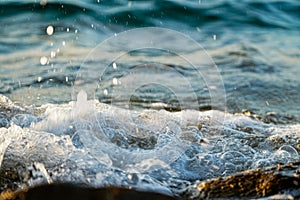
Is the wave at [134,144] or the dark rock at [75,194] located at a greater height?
the dark rock at [75,194]

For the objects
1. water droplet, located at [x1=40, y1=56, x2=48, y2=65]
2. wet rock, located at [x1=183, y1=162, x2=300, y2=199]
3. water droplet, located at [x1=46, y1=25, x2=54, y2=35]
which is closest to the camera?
wet rock, located at [x1=183, y1=162, x2=300, y2=199]

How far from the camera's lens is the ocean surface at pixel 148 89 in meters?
2.95

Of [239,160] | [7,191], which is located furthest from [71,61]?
[7,191]

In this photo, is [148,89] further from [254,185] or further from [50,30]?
[254,185]

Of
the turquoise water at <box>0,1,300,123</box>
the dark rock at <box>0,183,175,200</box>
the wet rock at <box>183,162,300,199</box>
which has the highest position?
the wet rock at <box>183,162,300,199</box>

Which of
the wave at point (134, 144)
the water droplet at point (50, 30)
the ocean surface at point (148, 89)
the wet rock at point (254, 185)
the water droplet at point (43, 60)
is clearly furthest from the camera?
the water droplet at point (50, 30)

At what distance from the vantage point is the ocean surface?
9.69ft

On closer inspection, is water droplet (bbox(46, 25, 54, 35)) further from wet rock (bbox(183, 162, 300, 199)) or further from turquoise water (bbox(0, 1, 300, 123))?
wet rock (bbox(183, 162, 300, 199))

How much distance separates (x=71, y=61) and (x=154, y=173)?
2.69 meters

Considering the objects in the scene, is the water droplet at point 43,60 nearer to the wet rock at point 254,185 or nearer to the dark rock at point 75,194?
the dark rock at point 75,194

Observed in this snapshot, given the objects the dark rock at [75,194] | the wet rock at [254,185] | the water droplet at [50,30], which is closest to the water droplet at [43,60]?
the water droplet at [50,30]

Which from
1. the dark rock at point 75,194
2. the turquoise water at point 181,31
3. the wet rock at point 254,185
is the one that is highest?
the wet rock at point 254,185

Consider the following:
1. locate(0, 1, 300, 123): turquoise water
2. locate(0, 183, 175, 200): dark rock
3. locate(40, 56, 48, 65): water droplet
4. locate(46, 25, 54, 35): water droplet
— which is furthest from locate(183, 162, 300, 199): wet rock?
locate(46, 25, 54, 35): water droplet

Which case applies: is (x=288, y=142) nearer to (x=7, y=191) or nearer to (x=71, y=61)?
(x=7, y=191)
